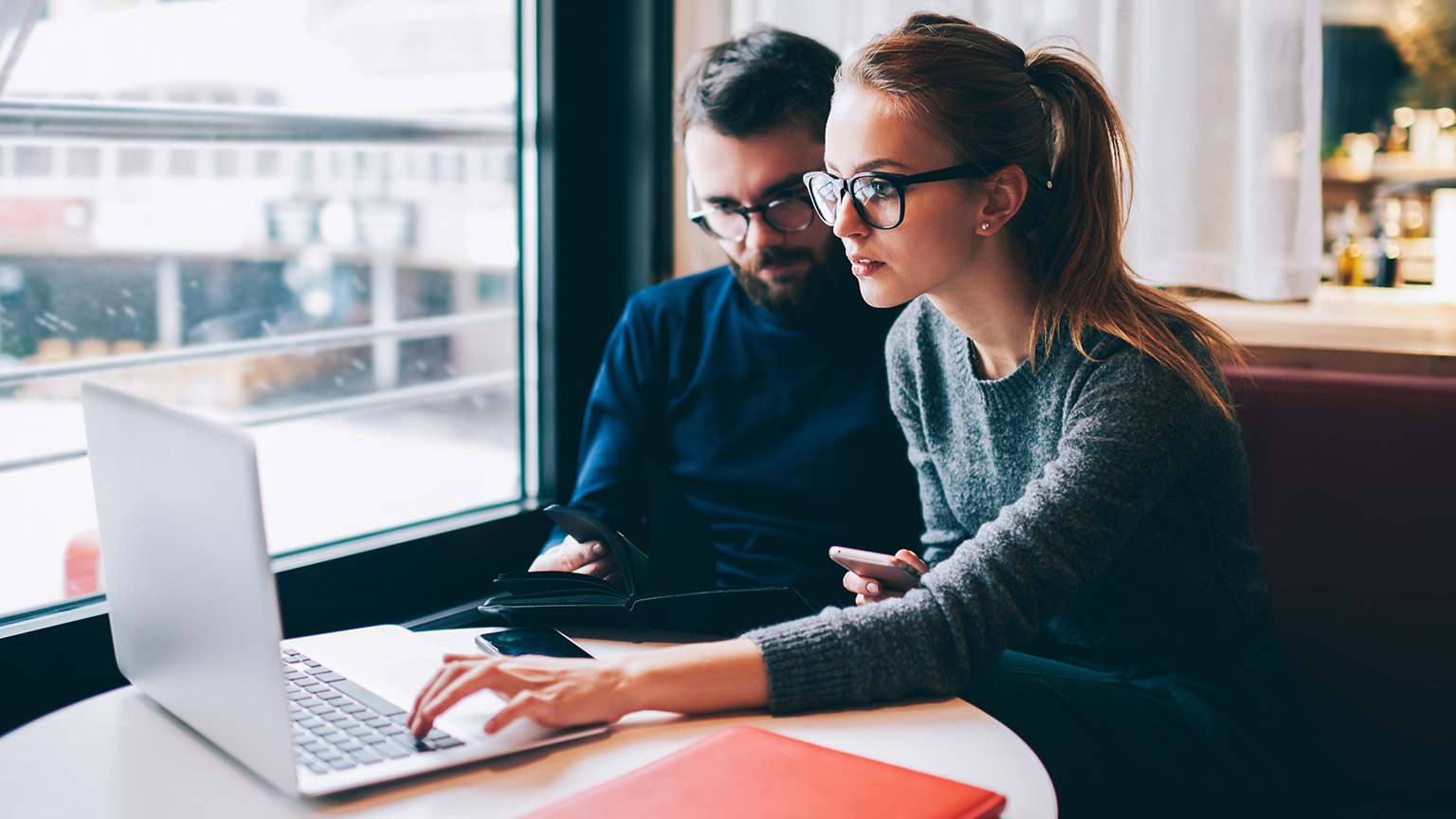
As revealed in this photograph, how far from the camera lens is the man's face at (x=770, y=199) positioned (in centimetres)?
139

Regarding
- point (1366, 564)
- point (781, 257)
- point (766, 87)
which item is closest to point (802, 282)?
point (781, 257)

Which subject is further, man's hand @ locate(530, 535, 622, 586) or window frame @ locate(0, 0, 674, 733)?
window frame @ locate(0, 0, 674, 733)

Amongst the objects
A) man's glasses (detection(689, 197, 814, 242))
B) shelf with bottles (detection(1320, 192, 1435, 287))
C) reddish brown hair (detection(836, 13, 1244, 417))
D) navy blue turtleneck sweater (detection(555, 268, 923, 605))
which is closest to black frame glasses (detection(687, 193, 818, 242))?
man's glasses (detection(689, 197, 814, 242))

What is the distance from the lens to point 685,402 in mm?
1531

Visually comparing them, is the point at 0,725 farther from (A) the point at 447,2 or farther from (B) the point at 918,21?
(A) the point at 447,2

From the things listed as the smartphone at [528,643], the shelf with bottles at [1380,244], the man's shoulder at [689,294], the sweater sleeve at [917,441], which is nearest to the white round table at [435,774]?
the smartphone at [528,643]

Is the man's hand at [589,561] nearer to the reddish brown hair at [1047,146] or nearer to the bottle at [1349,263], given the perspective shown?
the reddish brown hair at [1047,146]

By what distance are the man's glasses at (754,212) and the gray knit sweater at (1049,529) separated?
21 centimetres

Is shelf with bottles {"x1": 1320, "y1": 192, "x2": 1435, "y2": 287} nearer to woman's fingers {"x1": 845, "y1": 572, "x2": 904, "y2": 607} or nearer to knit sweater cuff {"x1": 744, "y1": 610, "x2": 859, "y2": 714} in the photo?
woman's fingers {"x1": 845, "y1": 572, "x2": 904, "y2": 607}

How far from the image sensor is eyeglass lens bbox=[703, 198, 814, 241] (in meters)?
1.41

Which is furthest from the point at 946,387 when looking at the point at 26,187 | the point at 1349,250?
the point at 26,187

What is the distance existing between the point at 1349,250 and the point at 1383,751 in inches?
36.6

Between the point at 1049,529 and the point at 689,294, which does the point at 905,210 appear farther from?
the point at 689,294

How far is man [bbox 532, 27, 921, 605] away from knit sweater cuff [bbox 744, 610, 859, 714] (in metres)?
0.48
